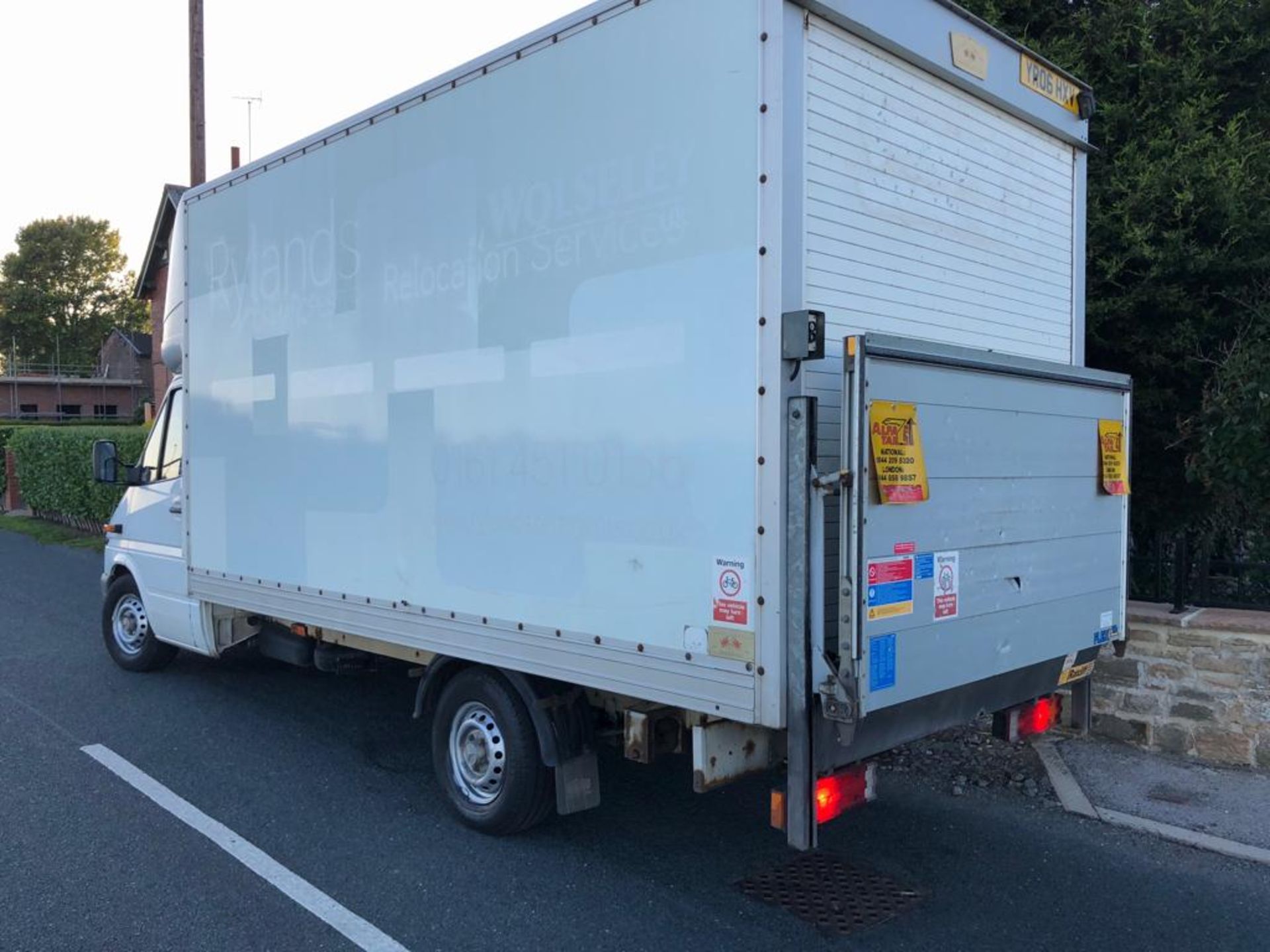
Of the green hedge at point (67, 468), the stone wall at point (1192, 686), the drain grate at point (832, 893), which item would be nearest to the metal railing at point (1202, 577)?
the stone wall at point (1192, 686)

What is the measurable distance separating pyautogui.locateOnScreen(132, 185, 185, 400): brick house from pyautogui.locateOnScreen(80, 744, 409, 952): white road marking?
83.2 feet

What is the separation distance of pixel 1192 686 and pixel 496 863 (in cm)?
390

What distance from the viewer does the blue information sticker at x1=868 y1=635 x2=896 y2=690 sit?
321cm

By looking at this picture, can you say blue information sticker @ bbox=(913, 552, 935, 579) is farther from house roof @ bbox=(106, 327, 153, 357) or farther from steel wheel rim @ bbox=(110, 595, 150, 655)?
house roof @ bbox=(106, 327, 153, 357)

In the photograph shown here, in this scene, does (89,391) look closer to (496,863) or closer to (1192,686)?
(496,863)

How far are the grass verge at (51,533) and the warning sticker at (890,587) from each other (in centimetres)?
1558

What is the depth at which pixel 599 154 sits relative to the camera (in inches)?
151

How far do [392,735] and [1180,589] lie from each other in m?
4.75

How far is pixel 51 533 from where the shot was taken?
60.0 feet

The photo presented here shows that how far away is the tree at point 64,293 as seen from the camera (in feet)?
217

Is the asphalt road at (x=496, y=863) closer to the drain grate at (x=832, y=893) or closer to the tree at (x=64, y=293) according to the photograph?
the drain grate at (x=832, y=893)

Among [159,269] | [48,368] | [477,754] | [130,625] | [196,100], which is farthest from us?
[48,368]

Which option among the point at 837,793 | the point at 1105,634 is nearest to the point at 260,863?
the point at 837,793

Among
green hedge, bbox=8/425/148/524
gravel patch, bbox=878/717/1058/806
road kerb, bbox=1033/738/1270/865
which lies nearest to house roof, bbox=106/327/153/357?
green hedge, bbox=8/425/148/524
